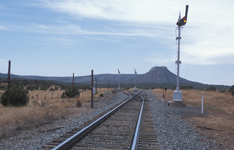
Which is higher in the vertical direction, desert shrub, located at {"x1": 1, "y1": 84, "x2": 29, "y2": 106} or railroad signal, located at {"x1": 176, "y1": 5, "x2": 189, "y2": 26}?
railroad signal, located at {"x1": 176, "y1": 5, "x2": 189, "y2": 26}

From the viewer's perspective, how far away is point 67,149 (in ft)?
21.8

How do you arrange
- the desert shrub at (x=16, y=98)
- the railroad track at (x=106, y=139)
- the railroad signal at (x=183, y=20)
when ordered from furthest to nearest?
1. the desert shrub at (x=16, y=98)
2. the railroad signal at (x=183, y=20)
3. the railroad track at (x=106, y=139)

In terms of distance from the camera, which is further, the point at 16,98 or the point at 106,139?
the point at 16,98

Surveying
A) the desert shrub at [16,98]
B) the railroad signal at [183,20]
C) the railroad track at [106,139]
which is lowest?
the railroad track at [106,139]

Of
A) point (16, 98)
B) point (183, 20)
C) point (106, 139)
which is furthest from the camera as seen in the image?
point (16, 98)

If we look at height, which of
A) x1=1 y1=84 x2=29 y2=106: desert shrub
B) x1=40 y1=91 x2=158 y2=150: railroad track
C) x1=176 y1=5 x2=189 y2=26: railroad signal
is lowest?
x1=40 y1=91 x2=158 y2=150: railroad track

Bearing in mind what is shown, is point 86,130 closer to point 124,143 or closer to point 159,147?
point 124,143

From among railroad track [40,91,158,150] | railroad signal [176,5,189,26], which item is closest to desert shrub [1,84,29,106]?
railroad track [40,91,158,150]

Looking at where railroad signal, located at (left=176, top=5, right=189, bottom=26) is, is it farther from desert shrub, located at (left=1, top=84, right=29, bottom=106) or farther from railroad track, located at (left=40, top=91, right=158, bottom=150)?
desert shrub, located at (left=1, top=84, right=29, bottom=106)

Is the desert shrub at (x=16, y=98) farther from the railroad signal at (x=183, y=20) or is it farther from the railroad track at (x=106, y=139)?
the railroad signal at (x=183, y=20)

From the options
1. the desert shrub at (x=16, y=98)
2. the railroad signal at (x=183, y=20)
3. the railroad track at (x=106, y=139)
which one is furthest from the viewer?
the desert shrub at (x=16, y=98)

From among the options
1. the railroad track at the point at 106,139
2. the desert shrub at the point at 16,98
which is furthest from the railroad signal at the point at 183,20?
the desert shrub at the point at 16,98

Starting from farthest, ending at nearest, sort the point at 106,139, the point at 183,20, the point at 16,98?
the point at 16,98 → the point at 183,20 → the point at 106,139

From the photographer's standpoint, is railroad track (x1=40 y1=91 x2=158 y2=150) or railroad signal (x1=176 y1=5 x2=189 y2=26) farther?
railroad signal (x1=176 y1=5 x2=189 y2=26)
